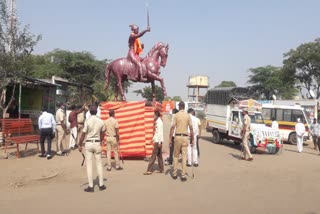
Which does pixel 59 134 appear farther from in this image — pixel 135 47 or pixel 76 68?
pixel 76 68

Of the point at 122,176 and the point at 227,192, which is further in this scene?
the point at 122,176

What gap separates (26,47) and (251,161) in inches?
400

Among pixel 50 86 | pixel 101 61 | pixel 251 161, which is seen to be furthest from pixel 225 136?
pixel 101 61

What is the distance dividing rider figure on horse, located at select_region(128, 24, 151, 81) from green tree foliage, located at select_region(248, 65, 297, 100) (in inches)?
1718

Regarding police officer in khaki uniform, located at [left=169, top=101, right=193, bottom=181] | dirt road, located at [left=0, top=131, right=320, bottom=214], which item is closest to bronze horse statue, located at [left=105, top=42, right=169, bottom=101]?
dirt road, located at [left=0, top=131, right=320, bottom=214]

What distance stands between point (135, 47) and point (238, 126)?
6.89 m

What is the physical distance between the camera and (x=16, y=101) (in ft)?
67.2

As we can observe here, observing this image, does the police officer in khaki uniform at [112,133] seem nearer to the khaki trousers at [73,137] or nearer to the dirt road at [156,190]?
the dirt road at [156,190]

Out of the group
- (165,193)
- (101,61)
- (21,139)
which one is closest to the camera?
(165,193)

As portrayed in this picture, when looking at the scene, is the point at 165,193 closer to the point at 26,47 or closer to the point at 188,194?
the point at 188,194

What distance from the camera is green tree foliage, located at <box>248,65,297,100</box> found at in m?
56.0

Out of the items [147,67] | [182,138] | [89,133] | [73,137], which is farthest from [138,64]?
[89,133]

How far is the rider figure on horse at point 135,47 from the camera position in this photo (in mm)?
14070

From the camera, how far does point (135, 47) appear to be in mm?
14453
